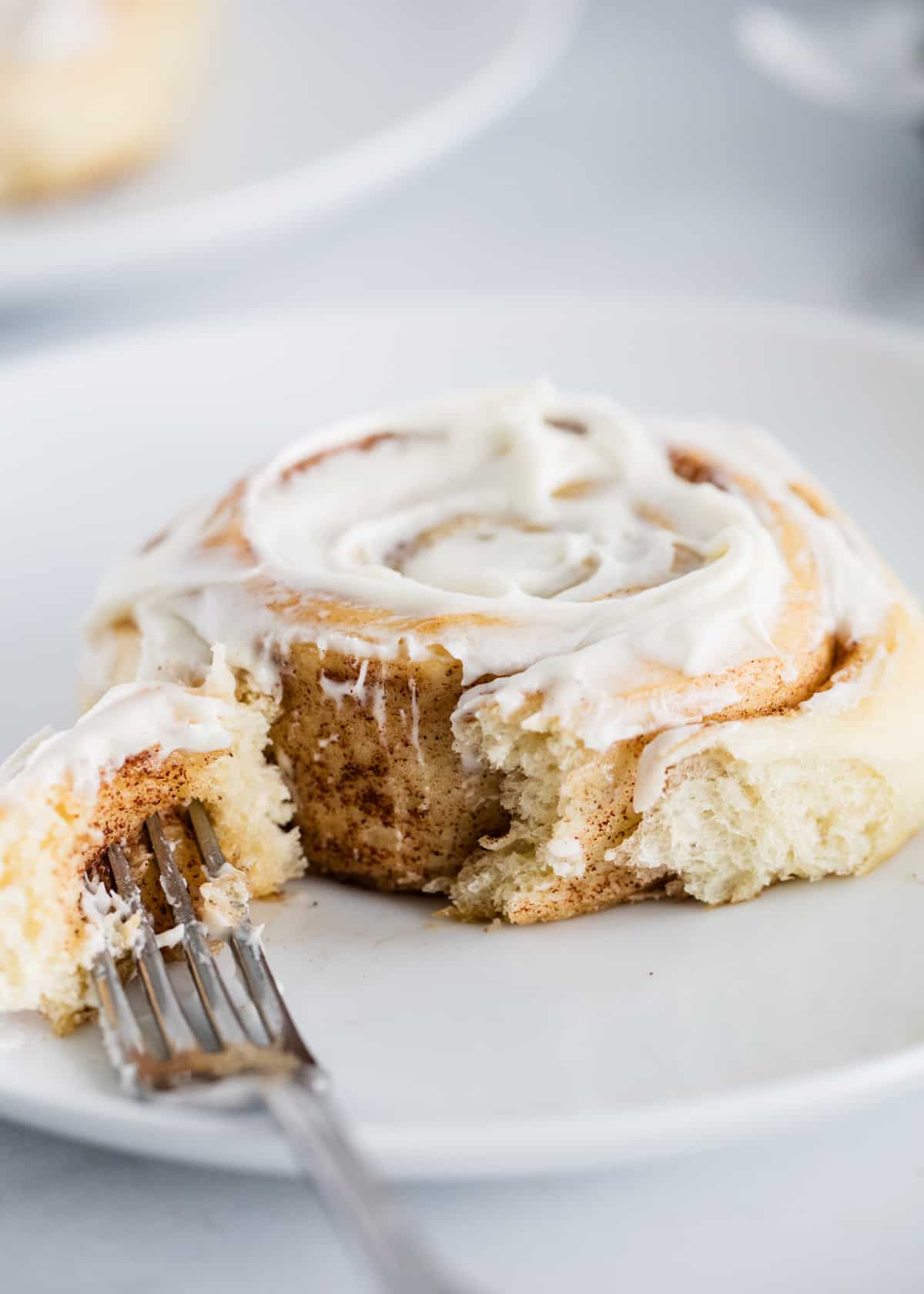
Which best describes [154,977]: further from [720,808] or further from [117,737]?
[720,808]

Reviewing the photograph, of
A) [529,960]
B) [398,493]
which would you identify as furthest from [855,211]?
[529,960]

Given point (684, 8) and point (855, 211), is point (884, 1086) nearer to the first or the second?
point (855, 211)

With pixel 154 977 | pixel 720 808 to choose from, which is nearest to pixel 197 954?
pixel 154 977

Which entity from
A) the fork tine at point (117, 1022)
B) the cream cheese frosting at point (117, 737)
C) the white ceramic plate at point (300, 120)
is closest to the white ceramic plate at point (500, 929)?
the fork tine at point (117, 1022)

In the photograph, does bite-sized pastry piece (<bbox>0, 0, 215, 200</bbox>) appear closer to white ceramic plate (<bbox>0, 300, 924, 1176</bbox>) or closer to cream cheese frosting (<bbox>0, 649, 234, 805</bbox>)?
white ceramic plate (<bbox>0, 300, 924, 1176</bbox>)

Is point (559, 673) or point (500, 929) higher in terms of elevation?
point (559, 673)

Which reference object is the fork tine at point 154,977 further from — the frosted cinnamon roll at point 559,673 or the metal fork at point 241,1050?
the frosted cinnamon roll at point 559,673

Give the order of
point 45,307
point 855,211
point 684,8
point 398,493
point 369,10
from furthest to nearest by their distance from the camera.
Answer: point 684,8, point 369,10, point 855,211, point 45,307, point 398,493
